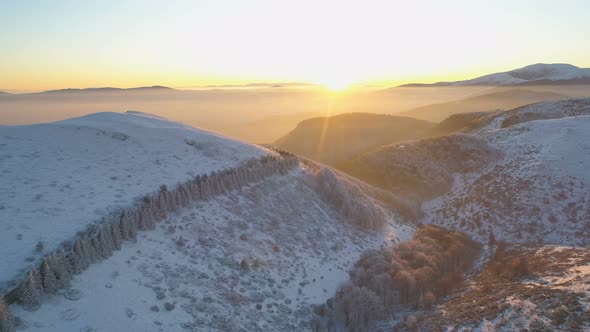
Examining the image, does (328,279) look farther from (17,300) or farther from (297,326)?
(17,300)

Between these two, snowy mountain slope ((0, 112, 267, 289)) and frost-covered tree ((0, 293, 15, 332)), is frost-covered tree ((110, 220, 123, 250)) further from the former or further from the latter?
frost-covered tree ((0, 293, 15, 332))

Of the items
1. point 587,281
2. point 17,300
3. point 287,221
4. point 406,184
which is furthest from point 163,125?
point 587,281

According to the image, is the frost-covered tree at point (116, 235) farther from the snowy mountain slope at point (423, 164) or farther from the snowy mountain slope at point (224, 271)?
A: the snowy mountain slope at point (423, 164)

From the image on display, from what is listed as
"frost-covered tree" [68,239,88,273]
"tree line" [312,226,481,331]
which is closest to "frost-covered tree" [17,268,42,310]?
"frost-covered tree" [68,239,88,273]

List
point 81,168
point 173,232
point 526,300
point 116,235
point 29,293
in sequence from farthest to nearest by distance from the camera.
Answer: point 81,168 → point 173,232 → point 116,235 → point 526,300 → point 29,293

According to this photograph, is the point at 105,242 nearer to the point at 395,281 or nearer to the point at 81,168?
the point at 81,168

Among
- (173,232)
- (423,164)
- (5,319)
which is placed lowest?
(423,164)

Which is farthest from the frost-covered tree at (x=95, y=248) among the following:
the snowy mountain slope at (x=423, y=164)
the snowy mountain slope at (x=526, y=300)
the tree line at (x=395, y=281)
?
the snowy mountain slope at (x=423, y=164)

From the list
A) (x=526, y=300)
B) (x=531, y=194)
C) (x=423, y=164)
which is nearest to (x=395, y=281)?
(x=526, y=300)
